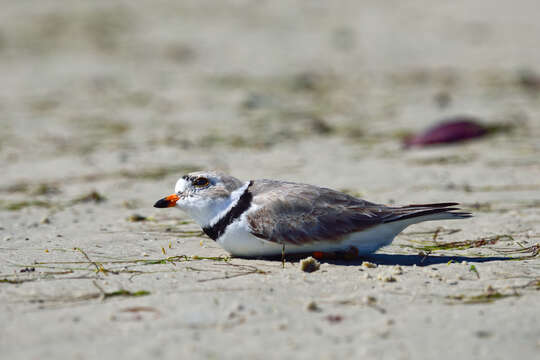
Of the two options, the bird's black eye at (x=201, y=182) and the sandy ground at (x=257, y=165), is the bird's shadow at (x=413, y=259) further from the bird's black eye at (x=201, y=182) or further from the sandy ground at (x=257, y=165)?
the bird's black eye at (x=201, y=182)

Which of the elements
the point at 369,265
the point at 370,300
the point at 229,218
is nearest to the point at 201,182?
the point at 229,218

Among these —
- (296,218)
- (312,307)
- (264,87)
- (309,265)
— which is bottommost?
(312,307)

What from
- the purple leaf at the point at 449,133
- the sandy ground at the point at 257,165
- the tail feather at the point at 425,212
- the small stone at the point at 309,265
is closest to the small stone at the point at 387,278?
the sandy ground at the point at 257,165

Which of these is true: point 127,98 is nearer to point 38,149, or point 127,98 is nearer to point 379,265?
point 38,149

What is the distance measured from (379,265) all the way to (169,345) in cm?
152

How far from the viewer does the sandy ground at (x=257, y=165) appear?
3.08m

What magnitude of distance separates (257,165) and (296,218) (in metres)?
3.27

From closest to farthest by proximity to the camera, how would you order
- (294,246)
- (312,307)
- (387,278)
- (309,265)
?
1. (312,307)
2. (387,278)
3. (309,265)
4. (294,246)

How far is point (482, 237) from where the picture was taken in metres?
4.66

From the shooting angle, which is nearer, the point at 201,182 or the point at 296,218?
the point at 296,218

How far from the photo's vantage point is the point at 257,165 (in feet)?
24.0

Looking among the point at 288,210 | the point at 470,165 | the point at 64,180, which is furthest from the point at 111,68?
the point at 288,210

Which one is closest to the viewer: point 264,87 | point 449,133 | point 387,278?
point 387,278

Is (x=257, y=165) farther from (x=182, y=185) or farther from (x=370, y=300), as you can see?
(x=370, y=300)
